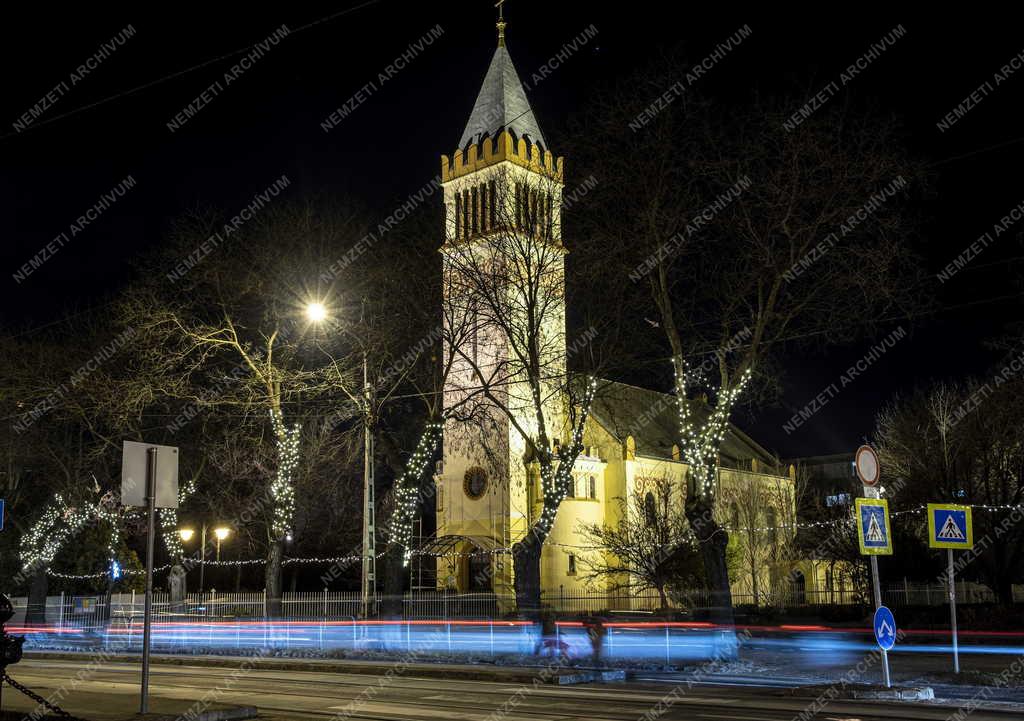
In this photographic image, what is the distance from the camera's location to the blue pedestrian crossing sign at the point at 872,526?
14180 mm

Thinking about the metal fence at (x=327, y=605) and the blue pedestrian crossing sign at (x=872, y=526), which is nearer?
the blue pedestrian crossing sign at (x=872, y=526)

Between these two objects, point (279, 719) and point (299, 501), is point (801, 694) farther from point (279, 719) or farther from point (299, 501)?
point (299, 501)

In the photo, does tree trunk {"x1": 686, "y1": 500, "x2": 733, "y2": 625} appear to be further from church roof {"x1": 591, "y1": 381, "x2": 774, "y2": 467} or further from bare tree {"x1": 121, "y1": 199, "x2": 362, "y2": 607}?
church roof {"x1": 591, "y1": 381, "x2": 774, "y2": 467}

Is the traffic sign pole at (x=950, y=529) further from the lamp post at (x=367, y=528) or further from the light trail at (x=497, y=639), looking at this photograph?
the lamp post at (x=367, y=528)

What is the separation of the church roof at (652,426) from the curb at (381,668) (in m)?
35.2

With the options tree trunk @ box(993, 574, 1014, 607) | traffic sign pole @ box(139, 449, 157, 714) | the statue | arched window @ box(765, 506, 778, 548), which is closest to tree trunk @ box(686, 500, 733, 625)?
traffic sign pole @ box(139, 449, 157, 714)

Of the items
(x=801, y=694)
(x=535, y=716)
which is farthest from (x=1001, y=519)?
(x=535, y=716)

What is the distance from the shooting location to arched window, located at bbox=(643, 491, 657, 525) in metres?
46.9

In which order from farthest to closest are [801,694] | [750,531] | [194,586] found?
[194,586] < [750,531] < [801,694]

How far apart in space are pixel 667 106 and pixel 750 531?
34763mm

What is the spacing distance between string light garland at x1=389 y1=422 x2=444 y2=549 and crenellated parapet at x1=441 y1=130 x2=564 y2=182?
24624mm

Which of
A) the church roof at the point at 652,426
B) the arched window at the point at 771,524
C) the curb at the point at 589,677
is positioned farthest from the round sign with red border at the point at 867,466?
the church roof at the point at 652,426

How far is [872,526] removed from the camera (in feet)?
46.9

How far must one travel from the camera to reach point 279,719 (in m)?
11.9
